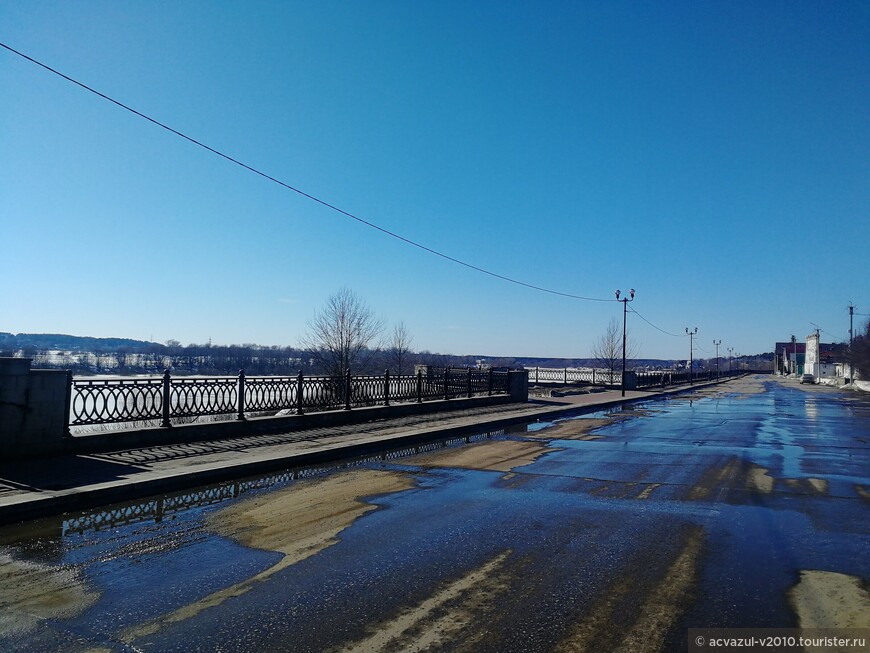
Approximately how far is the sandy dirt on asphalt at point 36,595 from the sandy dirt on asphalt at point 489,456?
23.2 feet

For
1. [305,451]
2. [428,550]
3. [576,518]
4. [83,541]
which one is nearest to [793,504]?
[576,518]

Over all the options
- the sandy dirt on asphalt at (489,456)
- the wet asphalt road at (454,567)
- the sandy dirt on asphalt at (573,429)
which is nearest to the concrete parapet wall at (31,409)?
the wet asphalt road at (454,567)

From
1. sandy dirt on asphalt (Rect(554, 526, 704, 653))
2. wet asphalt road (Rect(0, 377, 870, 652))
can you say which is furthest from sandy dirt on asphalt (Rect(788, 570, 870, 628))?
sandy dirt on asphalt (Rect(554, 526, 704, 653))

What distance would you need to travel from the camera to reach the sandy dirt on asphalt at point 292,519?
4.93m

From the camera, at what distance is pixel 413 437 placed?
15.2 m

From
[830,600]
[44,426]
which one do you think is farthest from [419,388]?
[830,600]

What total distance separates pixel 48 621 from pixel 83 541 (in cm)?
229

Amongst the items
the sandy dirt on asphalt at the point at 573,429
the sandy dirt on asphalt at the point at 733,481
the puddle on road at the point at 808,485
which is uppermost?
the puddle on road at the point at 808,485

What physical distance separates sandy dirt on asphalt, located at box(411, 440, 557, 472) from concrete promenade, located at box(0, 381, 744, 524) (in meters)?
1.56

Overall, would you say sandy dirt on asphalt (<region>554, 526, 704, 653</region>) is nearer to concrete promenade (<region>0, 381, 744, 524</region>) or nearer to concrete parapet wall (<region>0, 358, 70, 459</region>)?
concrete promenade (<region>0, 381, 744, 524</region>)

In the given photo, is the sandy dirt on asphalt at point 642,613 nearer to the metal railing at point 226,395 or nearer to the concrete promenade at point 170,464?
the concrete promenade at point 170,464

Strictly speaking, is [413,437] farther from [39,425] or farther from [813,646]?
[813,646]

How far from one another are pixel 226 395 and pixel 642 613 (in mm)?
11530

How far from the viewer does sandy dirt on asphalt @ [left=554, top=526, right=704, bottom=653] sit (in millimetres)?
4043
